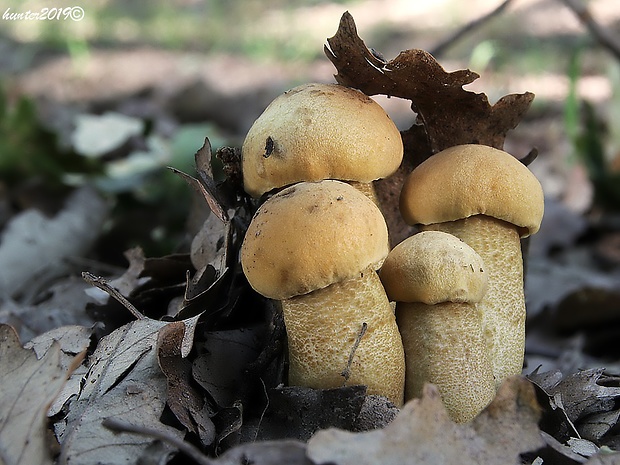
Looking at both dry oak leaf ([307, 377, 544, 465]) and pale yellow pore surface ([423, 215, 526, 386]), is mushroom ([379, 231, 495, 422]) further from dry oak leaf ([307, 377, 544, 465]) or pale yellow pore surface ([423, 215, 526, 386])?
dry oak leaf ([307, 377, 544, 465])

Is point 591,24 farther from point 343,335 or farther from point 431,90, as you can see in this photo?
point 343,335

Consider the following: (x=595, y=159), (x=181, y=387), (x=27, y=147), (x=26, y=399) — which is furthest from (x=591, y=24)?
(x=27, y=147)

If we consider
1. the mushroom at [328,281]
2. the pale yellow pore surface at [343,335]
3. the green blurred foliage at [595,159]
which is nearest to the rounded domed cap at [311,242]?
the mushroom at [328,281]

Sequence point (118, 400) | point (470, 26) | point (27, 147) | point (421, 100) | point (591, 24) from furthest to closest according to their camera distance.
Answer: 1. point (27, 147)
2. point (591, 24)
3. point (470, 26)
4. point (421, 100)
5. point (118, 400)

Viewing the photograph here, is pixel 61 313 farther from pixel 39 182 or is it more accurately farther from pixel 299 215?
pixel 39 182

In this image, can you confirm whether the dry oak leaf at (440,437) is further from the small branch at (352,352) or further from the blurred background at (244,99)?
the blurred background at (244,99)

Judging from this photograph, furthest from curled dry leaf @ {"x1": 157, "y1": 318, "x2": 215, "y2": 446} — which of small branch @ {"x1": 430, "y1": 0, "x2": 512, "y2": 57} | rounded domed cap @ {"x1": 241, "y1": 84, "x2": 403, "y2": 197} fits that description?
small branch @ {"x1": 430, "y1": 0, "x2": 512, "y2": 57}
